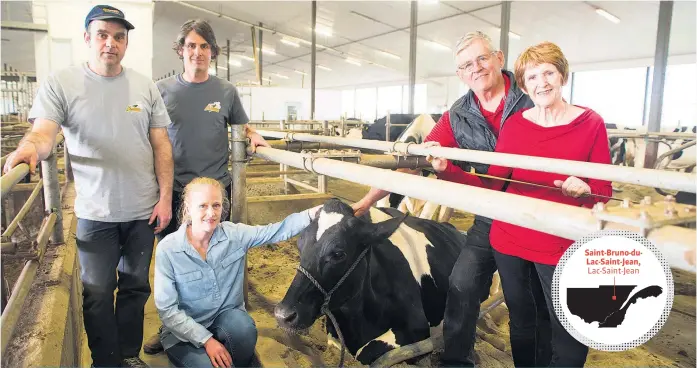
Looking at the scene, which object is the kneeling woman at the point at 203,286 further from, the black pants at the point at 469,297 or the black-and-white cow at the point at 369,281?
the black pants at the point at 469,297

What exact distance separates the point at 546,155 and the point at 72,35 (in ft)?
31.4

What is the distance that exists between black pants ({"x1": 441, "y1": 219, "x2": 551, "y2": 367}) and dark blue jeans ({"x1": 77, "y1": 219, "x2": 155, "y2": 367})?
1393 mm

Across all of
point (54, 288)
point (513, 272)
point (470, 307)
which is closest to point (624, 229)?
point (513, 272)

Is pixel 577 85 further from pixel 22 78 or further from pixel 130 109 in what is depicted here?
pixel 130 109

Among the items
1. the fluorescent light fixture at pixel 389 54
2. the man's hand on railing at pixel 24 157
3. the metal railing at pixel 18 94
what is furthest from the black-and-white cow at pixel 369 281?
the fluorescent light fixture at pixel 389 54

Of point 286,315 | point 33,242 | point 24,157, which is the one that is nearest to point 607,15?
point 286,315

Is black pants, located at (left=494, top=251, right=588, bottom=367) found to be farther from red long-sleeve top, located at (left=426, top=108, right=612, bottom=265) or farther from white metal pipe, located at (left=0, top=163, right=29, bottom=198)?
white metal pipe, located at (left=0, top=163, right=29, bottom=198)

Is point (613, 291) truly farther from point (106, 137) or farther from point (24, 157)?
point (106, 137)

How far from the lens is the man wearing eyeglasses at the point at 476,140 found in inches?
75.5

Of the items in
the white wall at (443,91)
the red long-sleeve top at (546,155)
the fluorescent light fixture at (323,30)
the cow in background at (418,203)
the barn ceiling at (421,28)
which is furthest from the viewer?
the white wall at (443,91)

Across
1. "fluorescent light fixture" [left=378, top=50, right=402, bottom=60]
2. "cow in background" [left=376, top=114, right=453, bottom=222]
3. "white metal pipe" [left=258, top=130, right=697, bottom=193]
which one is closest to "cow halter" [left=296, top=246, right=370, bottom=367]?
"white metal pipe" [left=258, top=130, right=697, bottom=193]

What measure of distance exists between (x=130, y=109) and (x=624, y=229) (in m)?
1.95

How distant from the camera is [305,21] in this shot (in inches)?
643

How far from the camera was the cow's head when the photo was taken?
6.74ft
